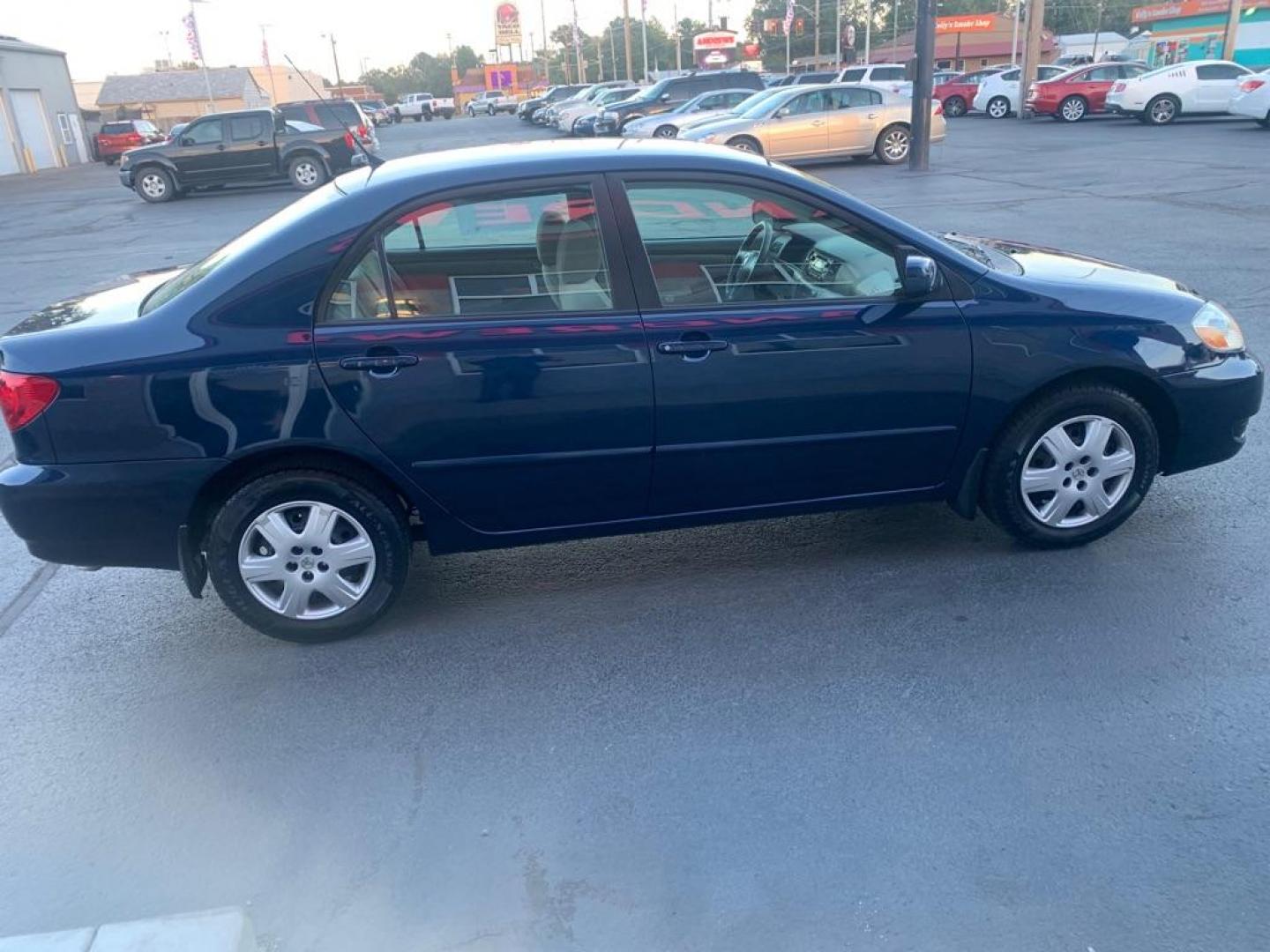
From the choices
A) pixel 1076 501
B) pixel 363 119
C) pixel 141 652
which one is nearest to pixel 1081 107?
pixel 363 119

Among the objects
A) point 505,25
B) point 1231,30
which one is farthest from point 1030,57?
point 505,25

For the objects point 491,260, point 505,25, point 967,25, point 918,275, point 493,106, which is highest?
point 505,25

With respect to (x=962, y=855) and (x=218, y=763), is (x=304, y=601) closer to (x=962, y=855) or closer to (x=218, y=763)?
(x=218, y=763)

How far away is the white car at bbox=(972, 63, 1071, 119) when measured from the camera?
34750 mm

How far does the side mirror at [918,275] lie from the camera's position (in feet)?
12.4

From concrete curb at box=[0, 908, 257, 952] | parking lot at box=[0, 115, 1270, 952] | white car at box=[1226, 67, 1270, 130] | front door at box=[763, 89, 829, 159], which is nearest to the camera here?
concrete curb at box=[0, 908, 257, 952]

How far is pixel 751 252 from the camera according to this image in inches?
161

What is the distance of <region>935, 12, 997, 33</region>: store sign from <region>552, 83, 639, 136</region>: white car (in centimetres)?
3224

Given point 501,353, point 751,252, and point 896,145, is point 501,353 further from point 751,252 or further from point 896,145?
point 896,145

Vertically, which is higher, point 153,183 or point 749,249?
point 749,249

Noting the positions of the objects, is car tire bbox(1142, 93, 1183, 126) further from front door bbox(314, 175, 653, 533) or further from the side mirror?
front door bbox(314, 175, 653, 533)

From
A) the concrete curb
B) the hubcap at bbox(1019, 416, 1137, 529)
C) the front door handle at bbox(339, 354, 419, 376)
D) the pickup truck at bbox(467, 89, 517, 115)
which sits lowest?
the pickup truck at bbox(467, 89, 517, 115)

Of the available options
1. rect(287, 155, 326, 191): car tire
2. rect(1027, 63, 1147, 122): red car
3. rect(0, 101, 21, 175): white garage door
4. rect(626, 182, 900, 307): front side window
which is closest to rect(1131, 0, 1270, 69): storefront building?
rect(1027, 63, 1147, 122): red car

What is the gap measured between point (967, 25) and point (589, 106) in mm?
36646
